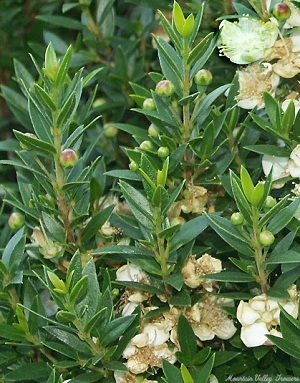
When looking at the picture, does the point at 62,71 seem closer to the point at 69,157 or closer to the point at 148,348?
the point at 69,157

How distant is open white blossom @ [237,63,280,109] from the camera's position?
4.98 feet

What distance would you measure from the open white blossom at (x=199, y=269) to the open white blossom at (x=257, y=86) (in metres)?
0.27

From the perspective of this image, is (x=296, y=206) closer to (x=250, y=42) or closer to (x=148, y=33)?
(x=250, y=42)

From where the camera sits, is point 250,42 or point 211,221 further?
point 250,42

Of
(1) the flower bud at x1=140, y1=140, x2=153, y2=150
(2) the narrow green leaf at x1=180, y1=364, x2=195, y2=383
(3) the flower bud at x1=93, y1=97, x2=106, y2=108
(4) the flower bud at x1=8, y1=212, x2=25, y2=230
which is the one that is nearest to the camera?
(2) the narrow green leaf at x1=180, y1=364, x2=195, y2=383

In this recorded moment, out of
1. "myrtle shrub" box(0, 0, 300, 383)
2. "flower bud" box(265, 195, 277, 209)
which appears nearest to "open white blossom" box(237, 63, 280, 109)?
"myrtle shrub" box(0, 0, 300, 383)

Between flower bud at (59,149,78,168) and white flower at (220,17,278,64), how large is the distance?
0.31 m

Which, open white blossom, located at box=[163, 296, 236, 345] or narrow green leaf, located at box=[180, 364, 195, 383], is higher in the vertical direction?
narrow green leaf, located at box=[180, 364, 195, 383]

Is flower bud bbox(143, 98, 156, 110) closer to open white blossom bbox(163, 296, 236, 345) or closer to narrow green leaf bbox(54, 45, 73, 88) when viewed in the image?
narrow green leaf bbox(54, 45, 73, 88)

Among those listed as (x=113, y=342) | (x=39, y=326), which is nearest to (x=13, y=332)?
(x=39, y=326)

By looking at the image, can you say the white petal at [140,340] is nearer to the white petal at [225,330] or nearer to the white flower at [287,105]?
the white petal at [225,330]

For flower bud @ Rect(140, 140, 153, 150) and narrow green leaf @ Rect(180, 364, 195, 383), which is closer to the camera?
narrow green leaf @ Rect(180, 364, 195, 383)

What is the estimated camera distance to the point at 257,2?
154 centimetres

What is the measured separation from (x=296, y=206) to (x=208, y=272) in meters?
0.19
